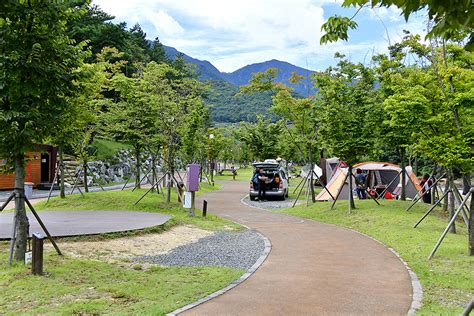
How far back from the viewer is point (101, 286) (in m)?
5.84

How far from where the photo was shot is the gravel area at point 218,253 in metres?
7.89

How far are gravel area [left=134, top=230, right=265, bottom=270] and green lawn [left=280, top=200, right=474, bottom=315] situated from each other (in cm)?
295

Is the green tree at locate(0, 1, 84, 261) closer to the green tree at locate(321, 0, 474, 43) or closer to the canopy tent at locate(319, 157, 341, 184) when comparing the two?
the green tree at locate(321, 0, 474, 43)

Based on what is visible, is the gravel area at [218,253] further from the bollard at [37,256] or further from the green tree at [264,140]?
the green tree at [264,140]

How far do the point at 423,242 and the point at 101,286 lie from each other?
6.97 metres

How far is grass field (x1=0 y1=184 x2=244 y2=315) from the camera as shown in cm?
489

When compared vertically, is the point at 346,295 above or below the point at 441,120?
below

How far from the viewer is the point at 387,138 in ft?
48.0

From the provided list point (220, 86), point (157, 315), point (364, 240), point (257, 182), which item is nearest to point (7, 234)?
point (157, 315)

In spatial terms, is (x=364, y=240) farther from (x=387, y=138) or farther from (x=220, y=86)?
(x=220, y=86)

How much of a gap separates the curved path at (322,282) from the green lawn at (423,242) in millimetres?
325

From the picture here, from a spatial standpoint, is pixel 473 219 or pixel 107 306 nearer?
pixel 107 306

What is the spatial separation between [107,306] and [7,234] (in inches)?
202

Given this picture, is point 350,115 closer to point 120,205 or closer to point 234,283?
point 120,205
